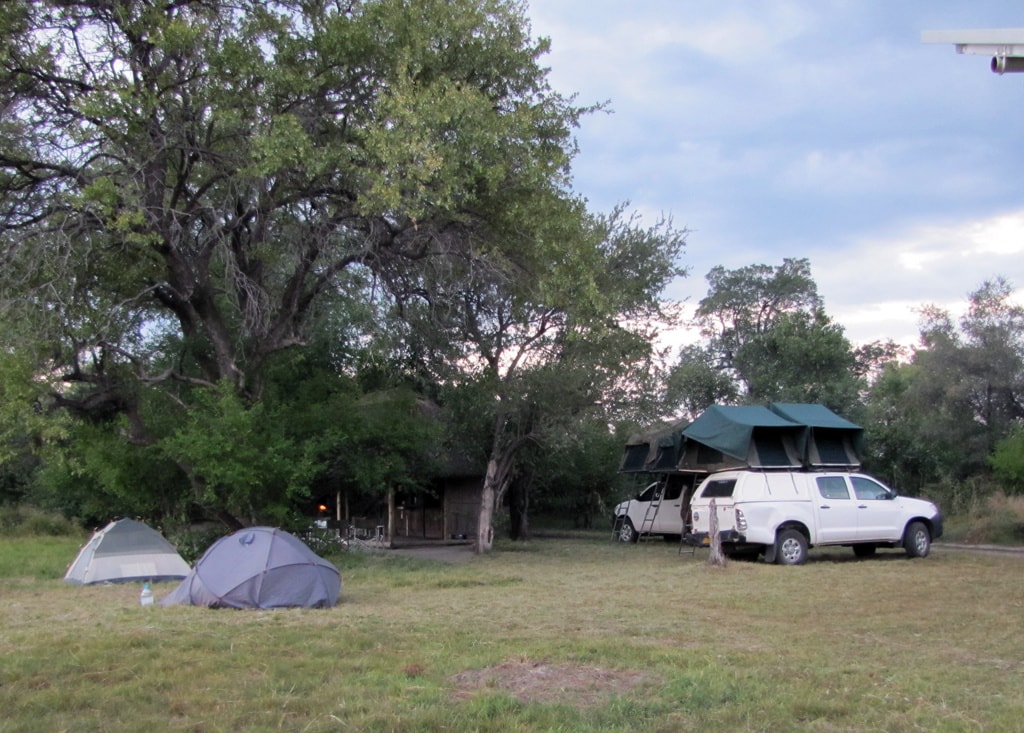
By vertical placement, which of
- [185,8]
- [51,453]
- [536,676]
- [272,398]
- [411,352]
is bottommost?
[536,676]

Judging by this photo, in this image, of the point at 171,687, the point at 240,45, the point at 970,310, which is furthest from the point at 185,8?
the point at 970,310

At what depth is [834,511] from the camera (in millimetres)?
16922

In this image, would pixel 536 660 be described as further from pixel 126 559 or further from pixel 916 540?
pixel 916 540

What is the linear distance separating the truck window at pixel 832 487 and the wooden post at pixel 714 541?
2178 millimetres

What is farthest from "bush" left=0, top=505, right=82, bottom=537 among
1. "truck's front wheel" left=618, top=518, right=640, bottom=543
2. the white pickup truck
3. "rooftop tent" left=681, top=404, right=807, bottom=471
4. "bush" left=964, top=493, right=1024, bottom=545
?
"bush" left=964, top=493, right=1024, bottom=545

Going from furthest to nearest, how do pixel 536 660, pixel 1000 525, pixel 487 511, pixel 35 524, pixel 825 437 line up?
pixel 35 524
pixel 1000 525
pixel 487 511
pixel 825 437
pixel 536 660

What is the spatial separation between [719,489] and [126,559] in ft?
33.9

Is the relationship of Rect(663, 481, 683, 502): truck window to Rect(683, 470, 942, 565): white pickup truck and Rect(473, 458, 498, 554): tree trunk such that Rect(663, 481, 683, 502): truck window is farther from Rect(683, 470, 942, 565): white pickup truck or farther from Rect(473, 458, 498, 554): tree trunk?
Rect(683, 470, 942, 565): white pickup truck

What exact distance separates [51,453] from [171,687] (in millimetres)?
9844

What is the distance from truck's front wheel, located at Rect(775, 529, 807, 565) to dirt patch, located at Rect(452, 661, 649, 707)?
398 inches

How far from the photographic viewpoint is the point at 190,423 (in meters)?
16.6

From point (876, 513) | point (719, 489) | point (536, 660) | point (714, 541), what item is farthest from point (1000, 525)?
point (536, 660)

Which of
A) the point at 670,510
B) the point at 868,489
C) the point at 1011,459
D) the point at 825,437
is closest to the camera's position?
the point at 868,489

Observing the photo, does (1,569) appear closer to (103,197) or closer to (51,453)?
(51,453)
